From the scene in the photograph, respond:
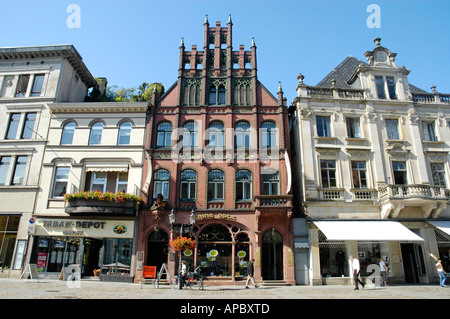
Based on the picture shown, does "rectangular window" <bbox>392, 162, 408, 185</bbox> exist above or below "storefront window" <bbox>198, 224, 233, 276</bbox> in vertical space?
above

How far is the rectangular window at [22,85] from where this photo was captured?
2564 centimetres

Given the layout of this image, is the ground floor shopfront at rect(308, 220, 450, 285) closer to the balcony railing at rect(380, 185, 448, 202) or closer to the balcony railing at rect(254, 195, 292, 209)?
the balcony railing at rect(380, 185, 448, 202)

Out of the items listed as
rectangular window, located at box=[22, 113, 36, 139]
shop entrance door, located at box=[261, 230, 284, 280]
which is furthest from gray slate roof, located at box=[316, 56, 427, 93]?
rectangular window, located at box=[22, 113, 36, 139]

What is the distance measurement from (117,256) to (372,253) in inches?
687

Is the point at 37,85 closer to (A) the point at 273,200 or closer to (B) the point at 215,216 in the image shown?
(B) the point at 215,216

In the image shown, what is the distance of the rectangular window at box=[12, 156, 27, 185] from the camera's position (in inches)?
917

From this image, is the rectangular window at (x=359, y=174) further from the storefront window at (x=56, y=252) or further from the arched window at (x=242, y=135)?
the storefront window at (x=56, y=252)

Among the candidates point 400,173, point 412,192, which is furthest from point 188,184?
point 400,173

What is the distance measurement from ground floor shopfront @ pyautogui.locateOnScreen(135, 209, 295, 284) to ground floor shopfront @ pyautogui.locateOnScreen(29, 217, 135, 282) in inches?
51.9

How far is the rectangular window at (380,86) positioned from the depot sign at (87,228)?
2163 centimetres

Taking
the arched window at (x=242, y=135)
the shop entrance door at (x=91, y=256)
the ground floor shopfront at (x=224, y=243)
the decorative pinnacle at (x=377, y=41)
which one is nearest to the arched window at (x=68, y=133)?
the shop entrance door at (x=91, y=256)

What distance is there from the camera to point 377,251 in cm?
2116
